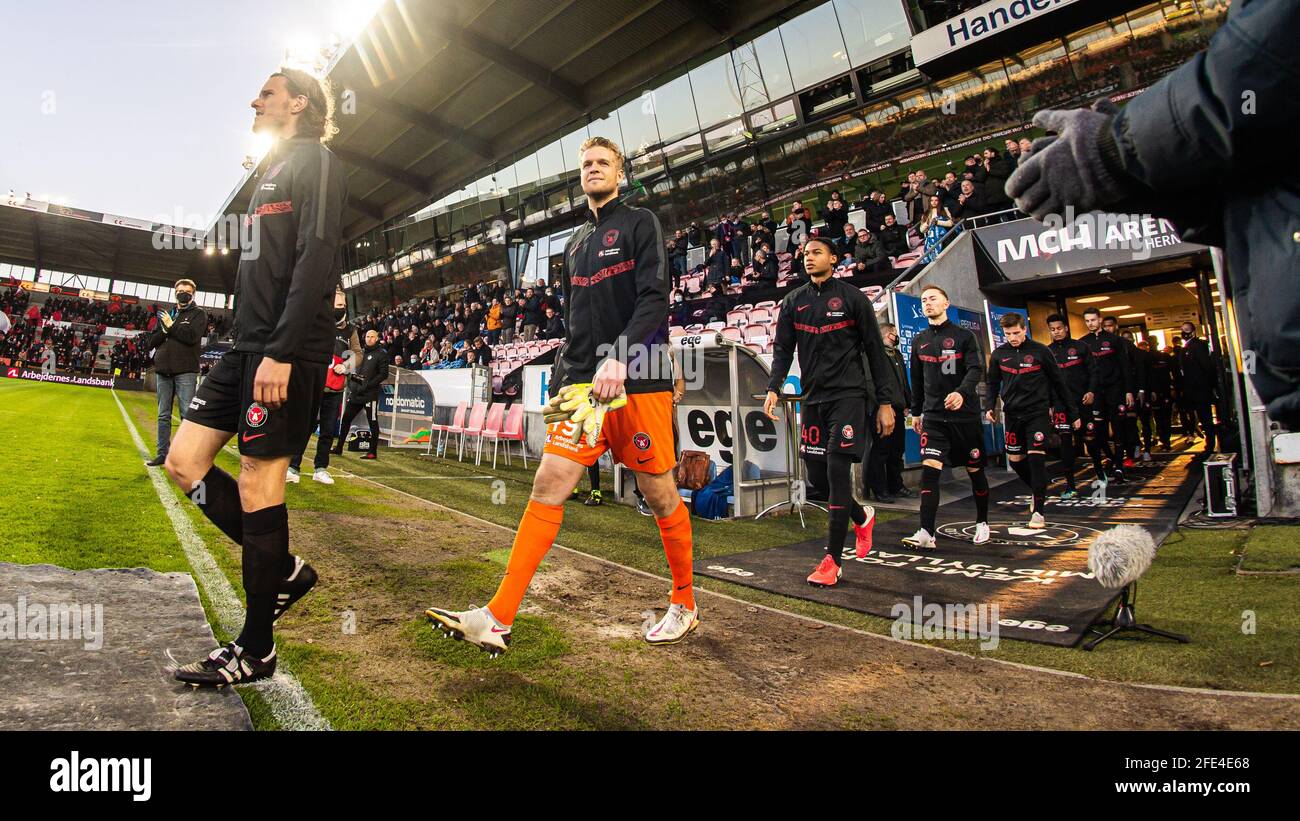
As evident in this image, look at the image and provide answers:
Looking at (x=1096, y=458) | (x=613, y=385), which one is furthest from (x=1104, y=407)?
(x=613, y=385)

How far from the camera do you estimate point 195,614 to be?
8.39 ft

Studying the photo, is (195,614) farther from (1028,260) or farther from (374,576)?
(1028,260)

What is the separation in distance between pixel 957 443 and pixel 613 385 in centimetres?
411

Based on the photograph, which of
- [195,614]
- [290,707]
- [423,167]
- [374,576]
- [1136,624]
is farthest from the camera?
[423,167]

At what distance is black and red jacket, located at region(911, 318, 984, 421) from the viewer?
5285 mm

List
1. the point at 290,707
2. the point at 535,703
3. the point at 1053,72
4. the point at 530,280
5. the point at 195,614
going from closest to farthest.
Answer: the point at 290,707 → the point at 535,703 → the point at 195,614 → the point at 1053,72 → the point at 530,280

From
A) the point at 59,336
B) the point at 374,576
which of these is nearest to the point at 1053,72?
the point at 374,576

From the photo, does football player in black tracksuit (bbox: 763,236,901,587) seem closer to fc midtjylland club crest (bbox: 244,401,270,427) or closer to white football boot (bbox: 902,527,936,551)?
white football boot (bbox: 902,527,936,551)

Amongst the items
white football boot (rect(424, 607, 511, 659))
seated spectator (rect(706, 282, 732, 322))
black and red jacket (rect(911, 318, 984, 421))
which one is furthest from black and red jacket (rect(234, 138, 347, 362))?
seated spectator (rect(706, 282, 732, 322))

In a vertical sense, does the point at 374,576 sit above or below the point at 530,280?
below

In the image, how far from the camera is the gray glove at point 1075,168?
3.73 ft
